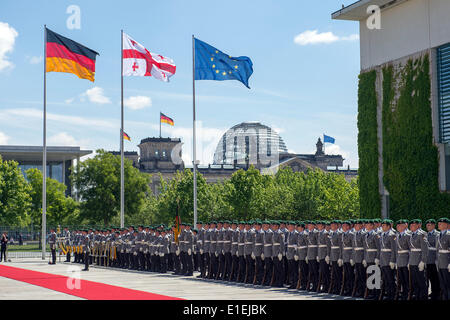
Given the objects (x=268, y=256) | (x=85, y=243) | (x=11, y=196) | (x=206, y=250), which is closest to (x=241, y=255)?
(x=268, y=256)

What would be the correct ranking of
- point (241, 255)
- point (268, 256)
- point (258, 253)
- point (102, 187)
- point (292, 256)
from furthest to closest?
1. point (102, 187)
2. point (241, 255)
3. point (258, 253)
4. point (268, 256)
5. point (292, 256)

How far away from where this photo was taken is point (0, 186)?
64.1 m

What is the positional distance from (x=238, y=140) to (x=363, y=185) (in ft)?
409

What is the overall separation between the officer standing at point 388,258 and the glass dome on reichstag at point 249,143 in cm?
13245

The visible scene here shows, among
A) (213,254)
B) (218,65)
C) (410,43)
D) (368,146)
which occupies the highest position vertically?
(218,65)

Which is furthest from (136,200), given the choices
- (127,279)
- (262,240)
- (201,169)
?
(201,169)

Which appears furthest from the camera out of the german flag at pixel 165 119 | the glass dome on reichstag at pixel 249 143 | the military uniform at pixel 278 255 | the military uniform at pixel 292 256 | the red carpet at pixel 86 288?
the glass dome on reichstag at pixel 249 143

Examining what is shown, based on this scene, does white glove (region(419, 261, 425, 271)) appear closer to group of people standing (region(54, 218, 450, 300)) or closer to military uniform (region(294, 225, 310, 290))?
group of people standing (region(54, 218, 450, 300))

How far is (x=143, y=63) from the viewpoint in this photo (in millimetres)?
Result: 38031

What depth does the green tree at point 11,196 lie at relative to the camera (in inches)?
2547

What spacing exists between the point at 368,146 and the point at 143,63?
1318 centimetres

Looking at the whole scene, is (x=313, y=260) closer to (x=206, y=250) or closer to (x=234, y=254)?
(x=234, y=254)

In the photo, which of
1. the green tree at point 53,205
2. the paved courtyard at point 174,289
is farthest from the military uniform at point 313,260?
the green tree at point 53,205

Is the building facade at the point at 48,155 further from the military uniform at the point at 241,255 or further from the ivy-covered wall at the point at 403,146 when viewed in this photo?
the military uniform at the point at 241,255
